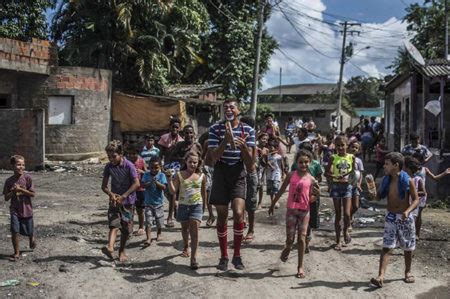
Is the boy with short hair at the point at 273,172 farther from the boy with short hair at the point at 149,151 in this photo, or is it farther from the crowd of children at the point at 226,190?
the boy with short hair at the point at 149,151

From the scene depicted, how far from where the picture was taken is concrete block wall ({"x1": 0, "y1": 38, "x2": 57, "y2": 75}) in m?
17.3

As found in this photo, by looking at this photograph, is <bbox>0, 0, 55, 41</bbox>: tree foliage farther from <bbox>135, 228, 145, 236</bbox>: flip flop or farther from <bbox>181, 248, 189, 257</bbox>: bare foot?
<bbox>181, 248, 189, 257</bbox>: bare foot

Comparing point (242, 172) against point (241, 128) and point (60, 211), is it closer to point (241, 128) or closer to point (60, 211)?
point (241, 128)

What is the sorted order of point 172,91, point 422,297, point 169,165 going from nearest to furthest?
point 422,297, point 169,165, point 172,91

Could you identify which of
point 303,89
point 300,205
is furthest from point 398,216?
point 303,89

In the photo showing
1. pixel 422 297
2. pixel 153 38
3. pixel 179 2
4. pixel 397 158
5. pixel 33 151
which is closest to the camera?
pixel 422 297

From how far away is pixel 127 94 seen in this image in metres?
22.0

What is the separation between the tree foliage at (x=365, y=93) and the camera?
6865 cm

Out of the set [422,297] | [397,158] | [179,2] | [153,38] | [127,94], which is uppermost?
[179,2]

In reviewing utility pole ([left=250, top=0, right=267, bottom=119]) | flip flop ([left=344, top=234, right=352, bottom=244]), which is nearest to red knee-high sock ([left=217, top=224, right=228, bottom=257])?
flip flop ([left=344, top=234, right=352, bottom=244])

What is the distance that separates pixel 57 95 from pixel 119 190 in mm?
13771

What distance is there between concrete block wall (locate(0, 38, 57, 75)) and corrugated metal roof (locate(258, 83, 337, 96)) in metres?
54.3

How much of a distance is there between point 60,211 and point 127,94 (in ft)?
41.1

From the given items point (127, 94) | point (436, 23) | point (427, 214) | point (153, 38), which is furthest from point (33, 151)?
point (436, 23)
